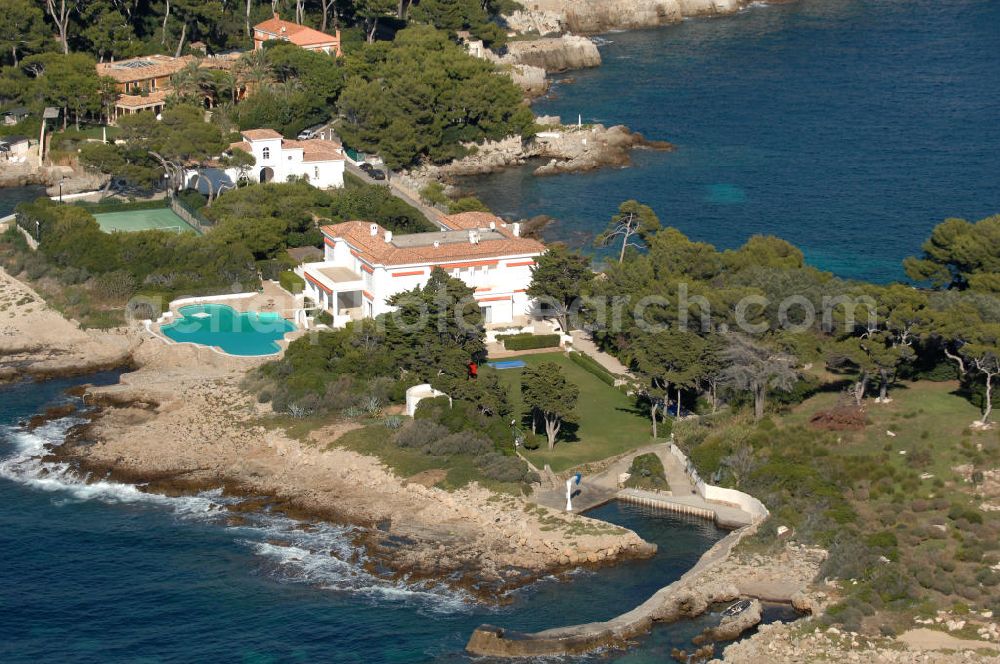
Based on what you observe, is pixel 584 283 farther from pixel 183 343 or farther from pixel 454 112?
pixel 454 112

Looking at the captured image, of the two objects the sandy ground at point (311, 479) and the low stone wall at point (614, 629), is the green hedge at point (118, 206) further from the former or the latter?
the low stone wall at point (614, 629)

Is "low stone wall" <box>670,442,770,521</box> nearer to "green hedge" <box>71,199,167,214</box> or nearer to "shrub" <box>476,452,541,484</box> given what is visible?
"shrub" <box>476,452,541,484</box>

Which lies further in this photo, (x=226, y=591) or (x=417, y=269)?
(x=417, y=269)

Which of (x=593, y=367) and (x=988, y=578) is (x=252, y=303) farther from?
(x=988, y=578)

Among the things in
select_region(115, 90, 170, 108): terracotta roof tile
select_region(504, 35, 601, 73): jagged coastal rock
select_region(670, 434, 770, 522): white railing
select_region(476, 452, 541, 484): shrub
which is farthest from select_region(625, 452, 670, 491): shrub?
select_region(504, 35, 601, 73): jagged coastal rock

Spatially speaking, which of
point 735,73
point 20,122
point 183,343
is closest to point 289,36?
point 20,122

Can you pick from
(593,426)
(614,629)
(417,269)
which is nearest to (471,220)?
(417,269)
